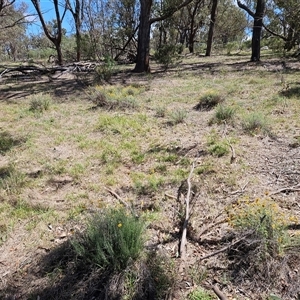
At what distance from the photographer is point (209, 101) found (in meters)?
5.38

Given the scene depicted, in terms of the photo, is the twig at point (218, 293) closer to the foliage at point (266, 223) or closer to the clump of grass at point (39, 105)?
the foliage at point (266, 223)

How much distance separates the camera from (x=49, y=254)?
2.10 metres

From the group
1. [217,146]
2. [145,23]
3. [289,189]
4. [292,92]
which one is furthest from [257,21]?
[289,189]

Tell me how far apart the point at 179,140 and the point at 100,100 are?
8.05 ft

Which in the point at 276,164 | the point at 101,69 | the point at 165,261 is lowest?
the point at 165,261

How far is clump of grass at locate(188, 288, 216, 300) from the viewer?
1663mm

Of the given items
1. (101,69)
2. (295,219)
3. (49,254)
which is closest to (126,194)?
(49,254)

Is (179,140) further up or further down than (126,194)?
further up

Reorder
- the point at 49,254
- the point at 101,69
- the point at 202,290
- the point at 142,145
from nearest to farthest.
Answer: the point at 202,290 < the point at 49,254 < the point at 142,145 < the point at 101,69

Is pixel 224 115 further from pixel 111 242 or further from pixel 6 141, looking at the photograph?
pixel 6 141

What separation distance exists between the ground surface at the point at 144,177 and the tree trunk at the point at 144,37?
3.60 metres

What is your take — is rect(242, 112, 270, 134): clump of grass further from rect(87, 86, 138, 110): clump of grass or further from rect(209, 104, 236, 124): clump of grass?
rect(87, 86, 138, 110): clump of grass

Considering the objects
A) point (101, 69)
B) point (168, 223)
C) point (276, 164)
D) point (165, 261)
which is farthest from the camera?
point (101, 69)

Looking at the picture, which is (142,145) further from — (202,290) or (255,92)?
(255,92)
